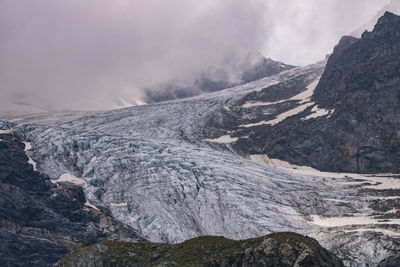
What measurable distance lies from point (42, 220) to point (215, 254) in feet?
210

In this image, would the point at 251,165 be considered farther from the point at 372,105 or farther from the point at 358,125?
the point at 372,105

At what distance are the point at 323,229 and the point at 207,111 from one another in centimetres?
10028

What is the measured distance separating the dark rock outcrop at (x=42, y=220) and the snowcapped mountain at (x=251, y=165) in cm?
243

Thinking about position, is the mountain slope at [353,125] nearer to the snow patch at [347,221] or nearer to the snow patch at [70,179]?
the snow patch at [347,221]

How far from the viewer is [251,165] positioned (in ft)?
466

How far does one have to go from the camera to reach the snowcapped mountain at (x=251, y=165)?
11025 centimetres

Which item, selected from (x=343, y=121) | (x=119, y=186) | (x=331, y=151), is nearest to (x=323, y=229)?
(x=119, y=186)

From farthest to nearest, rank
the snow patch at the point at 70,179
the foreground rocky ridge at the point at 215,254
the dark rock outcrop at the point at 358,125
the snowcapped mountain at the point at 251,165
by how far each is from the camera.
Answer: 1. the dark rock outcrop at the point at 358,125
2. the snow patch at the point at 70,179
3. the snowcapped mountain at the point at 251,165
4. the foreground rocky ridge at the point at 215,254

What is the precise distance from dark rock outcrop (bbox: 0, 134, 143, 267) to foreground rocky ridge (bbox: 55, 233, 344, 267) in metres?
39.5

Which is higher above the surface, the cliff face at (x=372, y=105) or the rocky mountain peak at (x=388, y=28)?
the rocky mountain peak at (x=388, y=28)

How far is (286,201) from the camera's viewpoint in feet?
394

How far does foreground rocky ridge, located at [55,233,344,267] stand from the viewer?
190 feet

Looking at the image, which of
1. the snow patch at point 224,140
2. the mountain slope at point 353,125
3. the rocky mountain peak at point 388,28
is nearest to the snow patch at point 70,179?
the snow patch at point 224,140

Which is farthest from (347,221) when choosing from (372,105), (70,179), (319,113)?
(319,113)
